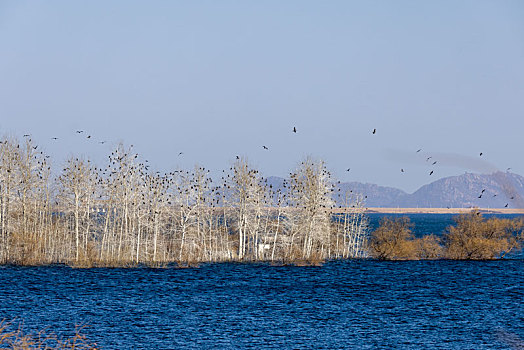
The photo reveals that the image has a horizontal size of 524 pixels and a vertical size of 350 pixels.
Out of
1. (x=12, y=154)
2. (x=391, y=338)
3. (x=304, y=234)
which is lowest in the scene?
(x=391, y=338)

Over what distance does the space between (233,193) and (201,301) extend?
34.4 metres

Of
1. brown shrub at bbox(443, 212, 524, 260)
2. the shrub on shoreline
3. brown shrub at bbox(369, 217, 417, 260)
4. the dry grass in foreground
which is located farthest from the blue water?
brown shrub at bbox(443, 212, 524, 260)

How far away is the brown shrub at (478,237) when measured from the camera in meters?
97.4

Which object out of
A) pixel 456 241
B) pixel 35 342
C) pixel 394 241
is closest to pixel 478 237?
pixel 456 241

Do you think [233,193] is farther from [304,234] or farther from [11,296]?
[11,296]

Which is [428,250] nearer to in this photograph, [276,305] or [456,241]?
[456,241]

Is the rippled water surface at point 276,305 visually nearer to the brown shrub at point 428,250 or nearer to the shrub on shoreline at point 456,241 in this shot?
the shrub on shoreline at point 456,241

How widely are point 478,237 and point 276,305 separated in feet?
171

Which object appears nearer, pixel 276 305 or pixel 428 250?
pixel 276 305

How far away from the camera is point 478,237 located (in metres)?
98.6

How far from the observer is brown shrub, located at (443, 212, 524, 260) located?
97.4 metres

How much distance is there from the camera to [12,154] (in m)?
83.8

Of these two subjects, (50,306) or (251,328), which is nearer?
(251,328)

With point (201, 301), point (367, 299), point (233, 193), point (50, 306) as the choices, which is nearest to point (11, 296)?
point (50, 306)
